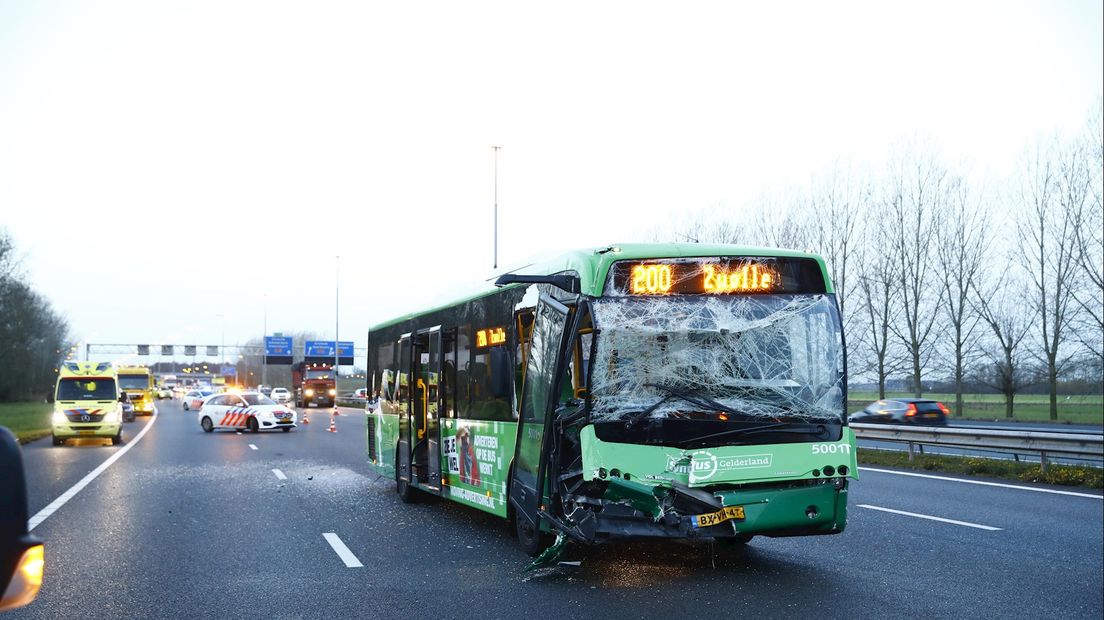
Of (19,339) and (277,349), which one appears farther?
(277,349)

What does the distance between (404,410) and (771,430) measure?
23.5 feet

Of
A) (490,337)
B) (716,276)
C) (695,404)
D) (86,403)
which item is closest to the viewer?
(695,404)

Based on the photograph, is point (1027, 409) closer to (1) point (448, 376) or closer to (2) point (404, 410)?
(2) point (404, 410)

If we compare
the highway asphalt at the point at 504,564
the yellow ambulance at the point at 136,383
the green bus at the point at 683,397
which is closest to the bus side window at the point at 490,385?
the green bus at the point at 683,397

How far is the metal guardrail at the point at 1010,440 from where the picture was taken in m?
16.2

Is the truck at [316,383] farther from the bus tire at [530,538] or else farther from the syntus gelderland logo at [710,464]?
the syntus gelderland logo at [710,464]

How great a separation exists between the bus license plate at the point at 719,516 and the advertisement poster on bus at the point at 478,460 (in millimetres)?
2645

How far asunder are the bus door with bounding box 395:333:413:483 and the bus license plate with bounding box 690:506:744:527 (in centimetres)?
680

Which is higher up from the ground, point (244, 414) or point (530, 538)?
point (244, 414)

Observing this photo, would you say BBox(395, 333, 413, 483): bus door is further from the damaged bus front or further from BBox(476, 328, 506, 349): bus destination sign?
the damaged bus front

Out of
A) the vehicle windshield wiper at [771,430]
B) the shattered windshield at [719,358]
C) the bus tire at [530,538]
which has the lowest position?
the bus tire at [530,538]

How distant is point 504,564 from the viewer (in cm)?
905

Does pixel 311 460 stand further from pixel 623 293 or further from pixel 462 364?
pixel 623 293

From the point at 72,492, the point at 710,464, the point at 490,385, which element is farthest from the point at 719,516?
the point at 72,492
